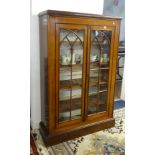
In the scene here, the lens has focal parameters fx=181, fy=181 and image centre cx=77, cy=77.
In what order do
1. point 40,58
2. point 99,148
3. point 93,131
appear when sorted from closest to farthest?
point 99,148 < point 40,58 < point 93,131

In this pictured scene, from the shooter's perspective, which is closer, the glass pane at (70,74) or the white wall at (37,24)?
the glass pane at (70,74)

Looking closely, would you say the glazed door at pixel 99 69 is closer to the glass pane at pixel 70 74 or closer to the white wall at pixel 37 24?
the glass pane at pixel 70 74

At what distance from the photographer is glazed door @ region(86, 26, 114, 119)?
7.58 feet

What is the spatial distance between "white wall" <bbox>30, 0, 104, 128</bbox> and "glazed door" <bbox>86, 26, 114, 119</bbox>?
18.8 inches

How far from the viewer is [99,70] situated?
8.13 ft

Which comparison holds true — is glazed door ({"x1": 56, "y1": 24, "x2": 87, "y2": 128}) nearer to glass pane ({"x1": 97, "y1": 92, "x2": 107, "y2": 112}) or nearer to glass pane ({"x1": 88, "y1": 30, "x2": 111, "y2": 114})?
glass pane ({"x1": 88, "y1": 30, "x2": 111, "y2": 114})

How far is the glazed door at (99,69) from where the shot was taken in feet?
7.58

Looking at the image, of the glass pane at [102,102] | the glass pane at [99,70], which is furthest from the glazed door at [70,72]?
the glass pane at [102,102]

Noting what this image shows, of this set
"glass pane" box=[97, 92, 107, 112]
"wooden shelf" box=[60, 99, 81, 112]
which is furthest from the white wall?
"glass pane" box=[97, 92, 107, 112]

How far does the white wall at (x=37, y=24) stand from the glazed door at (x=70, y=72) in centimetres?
39
